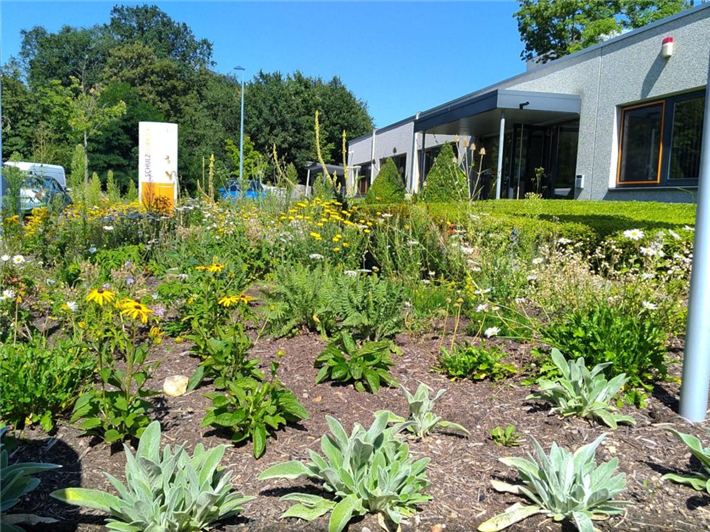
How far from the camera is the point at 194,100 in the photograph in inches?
1959

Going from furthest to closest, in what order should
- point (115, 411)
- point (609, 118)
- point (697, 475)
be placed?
point (609, 118) < point (115, 411) < point (697, 475)

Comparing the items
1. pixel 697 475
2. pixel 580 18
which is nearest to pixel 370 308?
pixel 697 475

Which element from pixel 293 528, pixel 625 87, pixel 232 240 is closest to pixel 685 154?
pixel 625 87

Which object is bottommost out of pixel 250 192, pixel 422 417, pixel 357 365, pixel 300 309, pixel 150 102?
pixel 422 417

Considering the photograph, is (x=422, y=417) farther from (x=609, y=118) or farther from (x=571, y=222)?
(x=609, y=118)

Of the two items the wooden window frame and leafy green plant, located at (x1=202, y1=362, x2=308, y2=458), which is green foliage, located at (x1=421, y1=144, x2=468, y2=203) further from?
leafy green plant, located at (x1=202, y1=362, x2=308, y2=458)

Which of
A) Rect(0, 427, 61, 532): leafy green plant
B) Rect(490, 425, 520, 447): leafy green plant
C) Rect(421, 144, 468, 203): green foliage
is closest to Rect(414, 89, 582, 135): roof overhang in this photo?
Rect(421, 144, 468, 203): green foliage

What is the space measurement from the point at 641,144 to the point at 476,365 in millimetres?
10366

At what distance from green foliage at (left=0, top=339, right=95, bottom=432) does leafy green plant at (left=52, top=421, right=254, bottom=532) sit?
84 centimetres

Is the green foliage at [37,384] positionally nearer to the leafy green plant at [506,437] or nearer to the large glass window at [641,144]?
the leafy green plant at [506,437]

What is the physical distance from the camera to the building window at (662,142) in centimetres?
1062

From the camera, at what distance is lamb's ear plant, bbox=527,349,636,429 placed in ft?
9.37

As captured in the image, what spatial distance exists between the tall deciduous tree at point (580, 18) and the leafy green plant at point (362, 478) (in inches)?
1249

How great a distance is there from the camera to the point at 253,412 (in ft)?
8.66
